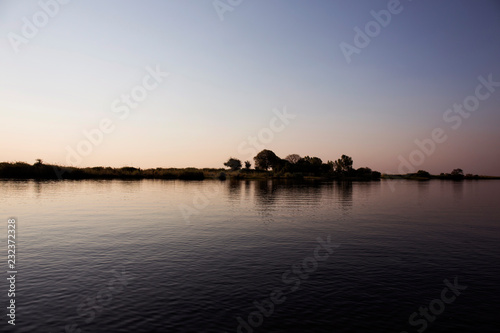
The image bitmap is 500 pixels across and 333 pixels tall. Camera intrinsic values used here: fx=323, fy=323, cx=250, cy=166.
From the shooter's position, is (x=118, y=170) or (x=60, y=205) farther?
(x=118, y=170)

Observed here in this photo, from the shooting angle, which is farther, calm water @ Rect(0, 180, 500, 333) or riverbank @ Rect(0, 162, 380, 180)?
riverbank @ Rect(0, 162, 380, 180)

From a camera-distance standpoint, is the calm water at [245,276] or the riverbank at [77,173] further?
the riverbank at [77,173]

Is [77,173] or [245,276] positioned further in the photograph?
[77,173]

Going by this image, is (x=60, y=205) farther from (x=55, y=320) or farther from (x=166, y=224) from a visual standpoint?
(x=55, y=320)

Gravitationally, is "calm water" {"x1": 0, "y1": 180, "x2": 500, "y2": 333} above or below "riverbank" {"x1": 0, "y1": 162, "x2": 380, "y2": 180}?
below

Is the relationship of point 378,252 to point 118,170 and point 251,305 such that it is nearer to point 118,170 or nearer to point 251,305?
point 251,305

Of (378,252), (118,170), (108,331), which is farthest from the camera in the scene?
(118,170)

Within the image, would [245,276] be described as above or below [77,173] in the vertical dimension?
below

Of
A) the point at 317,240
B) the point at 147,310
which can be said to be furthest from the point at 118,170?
the point at 147,310

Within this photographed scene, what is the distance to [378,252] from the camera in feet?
99.8

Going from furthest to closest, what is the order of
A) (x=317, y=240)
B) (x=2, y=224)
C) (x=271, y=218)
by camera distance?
(x=271, y=218), (x=2, y=224), (x=317, y=240)

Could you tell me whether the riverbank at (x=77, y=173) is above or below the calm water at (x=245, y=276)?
above

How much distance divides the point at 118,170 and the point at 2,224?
14569 centimetres

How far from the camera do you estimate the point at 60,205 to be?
5947cm
